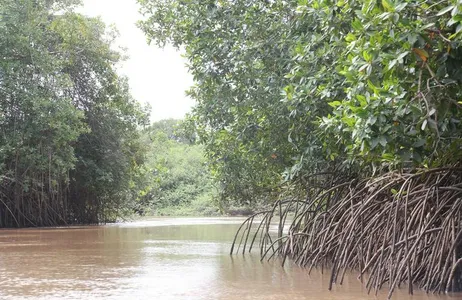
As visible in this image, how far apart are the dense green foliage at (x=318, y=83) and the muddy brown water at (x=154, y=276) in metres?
1.18

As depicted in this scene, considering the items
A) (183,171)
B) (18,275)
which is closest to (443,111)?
(18,275)

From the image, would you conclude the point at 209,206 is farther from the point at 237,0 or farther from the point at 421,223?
the point at 421,223

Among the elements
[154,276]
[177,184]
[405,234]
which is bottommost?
[154,276]

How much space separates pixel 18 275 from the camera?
6.27 m

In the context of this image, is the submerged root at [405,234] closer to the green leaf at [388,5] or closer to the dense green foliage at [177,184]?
the green leaf at [388,5]

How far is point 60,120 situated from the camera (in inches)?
590

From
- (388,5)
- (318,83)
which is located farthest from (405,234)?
(388,5)

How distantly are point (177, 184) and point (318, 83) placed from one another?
93.9 ft

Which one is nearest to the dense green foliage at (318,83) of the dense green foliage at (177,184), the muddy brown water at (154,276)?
the muddy brown water at (154,276)

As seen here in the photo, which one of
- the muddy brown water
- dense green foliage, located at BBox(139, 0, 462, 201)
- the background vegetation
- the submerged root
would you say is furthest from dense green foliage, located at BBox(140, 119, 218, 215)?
the submerged root

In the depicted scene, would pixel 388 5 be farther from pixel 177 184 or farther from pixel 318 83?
pixel 177 184

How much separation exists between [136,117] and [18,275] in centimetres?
1281

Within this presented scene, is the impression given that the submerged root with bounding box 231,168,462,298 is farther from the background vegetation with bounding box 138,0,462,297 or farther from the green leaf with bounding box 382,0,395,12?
the green leaf with bounding box 382,0,395,12

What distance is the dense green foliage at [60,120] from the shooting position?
586 inches
